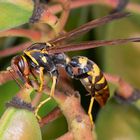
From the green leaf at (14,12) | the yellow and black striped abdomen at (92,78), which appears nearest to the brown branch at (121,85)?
the yellow and black striped abdomen at (92,78)

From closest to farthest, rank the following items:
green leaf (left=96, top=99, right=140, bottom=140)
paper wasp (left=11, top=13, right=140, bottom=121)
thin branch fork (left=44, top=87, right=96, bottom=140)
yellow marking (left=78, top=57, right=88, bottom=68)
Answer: thin branch fork (left=44, top=87, right=96, bottom=140), paper wasp (left=11, top=13, right=140, bottom=121), yellow marking (left=78, top=57, right=88, bottom=68), green leaf (left=96, top=99, right=140, bottom=140)

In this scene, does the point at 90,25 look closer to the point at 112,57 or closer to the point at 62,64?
the point at 62,64

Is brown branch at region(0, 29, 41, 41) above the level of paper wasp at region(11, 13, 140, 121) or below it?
above

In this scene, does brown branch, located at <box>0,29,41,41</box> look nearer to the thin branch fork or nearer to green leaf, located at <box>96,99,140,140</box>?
the thin branch fork

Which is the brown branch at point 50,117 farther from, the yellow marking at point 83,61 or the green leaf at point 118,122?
the green leaf at point 118,122

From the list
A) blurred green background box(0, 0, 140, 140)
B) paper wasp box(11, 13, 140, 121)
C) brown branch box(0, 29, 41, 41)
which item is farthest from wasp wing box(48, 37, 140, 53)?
blurred green background box(0, 0, 140, 140)

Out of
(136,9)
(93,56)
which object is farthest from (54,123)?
(136,9)
